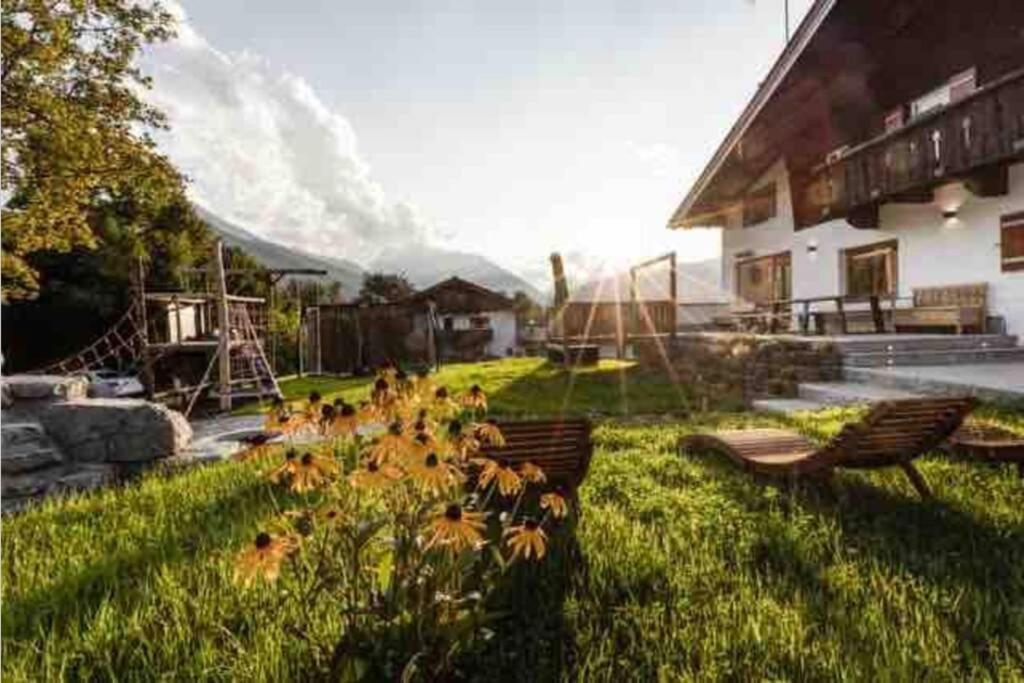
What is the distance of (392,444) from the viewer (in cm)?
211

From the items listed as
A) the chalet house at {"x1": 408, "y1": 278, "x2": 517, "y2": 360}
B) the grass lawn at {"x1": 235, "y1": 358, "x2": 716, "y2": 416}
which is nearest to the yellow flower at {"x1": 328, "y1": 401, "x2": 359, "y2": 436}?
the grass lawn at {"x1": 235, "y1": 358, "x2": 716, "y2": 416}

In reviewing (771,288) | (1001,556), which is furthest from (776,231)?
(1001,556)

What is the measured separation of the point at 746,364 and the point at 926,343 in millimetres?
2994

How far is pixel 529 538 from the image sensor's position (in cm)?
233

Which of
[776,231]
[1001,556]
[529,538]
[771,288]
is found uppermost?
[776,231]

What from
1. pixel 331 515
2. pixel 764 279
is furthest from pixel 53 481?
pixel 764 279

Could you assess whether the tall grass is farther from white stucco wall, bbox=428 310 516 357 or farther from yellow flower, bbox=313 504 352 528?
white stucco wall, bbox=428 310 516 357

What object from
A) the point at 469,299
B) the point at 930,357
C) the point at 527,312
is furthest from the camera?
the point at 527,312

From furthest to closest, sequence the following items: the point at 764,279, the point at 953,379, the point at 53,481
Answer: the point at 764,279, the point at 953,379, the point at 53,481

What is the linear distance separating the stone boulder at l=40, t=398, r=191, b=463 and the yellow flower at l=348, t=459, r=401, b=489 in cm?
671

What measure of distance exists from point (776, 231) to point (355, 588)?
21.3m

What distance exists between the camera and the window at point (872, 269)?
1702 centimetres

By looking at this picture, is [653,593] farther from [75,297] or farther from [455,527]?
[75,297]

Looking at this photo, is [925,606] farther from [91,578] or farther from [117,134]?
[117,134]
